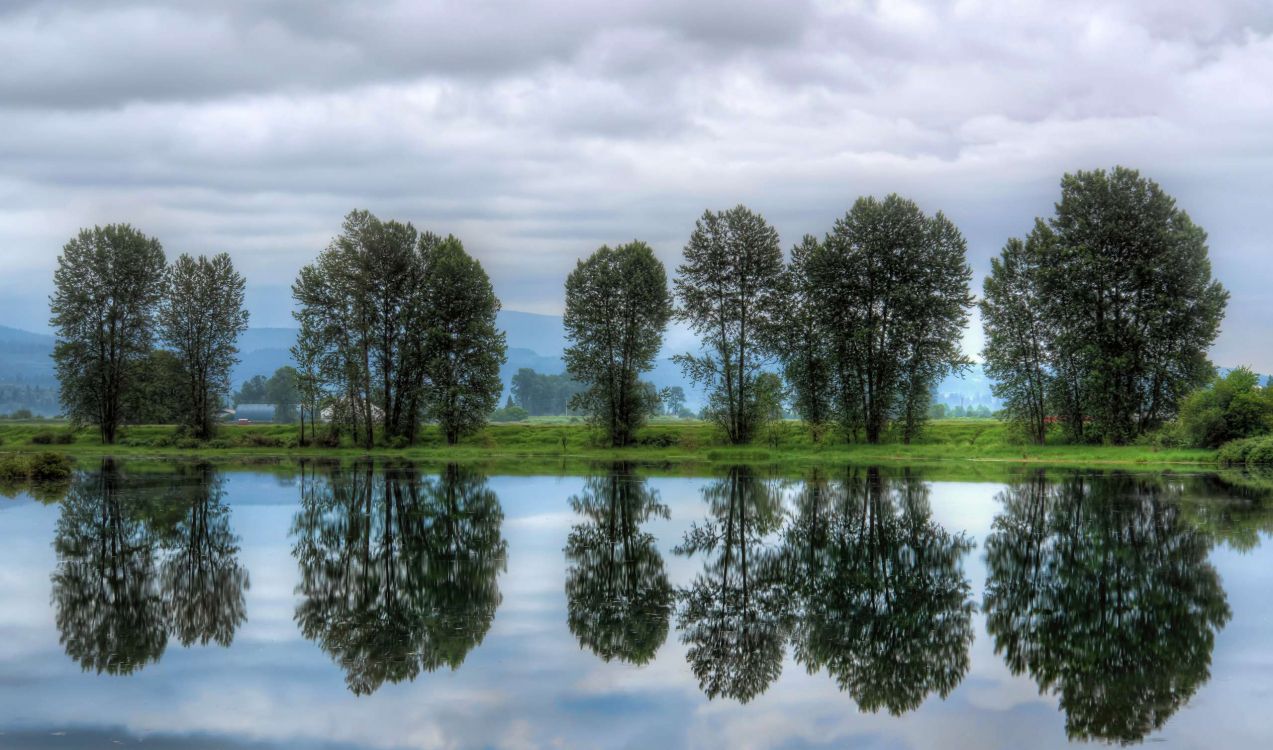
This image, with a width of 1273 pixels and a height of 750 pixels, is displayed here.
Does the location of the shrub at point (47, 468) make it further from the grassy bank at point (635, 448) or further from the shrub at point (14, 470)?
the grassy bank at point (635, 448)

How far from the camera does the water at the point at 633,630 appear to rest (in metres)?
9.02

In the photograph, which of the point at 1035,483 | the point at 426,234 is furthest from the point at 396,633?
the point at 426,234

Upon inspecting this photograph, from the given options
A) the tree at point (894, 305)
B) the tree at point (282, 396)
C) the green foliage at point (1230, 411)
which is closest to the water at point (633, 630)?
the green foliage at point (1230, 411)

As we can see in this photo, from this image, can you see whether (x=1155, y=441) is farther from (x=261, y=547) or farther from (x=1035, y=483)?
(x=261, y=547)

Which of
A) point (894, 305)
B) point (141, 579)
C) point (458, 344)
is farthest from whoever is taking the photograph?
point (458, 344)

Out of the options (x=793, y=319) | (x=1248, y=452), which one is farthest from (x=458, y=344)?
(x=1248, y=452)

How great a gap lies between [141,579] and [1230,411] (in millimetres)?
48117

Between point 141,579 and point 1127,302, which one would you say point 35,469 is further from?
point 1127,302

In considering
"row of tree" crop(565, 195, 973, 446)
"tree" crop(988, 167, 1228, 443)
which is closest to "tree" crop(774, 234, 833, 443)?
"row of tree" crop(565, 195, 973, 446)

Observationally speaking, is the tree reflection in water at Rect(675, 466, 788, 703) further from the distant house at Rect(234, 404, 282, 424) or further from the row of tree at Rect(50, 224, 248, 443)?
the distant house at Rect(234, 404, 282, 424)

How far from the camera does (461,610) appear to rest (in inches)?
533

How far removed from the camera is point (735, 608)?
44.9 ft

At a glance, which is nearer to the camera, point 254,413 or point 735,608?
point 735,608

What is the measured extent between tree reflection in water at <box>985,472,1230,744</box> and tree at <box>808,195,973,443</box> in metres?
35.4
